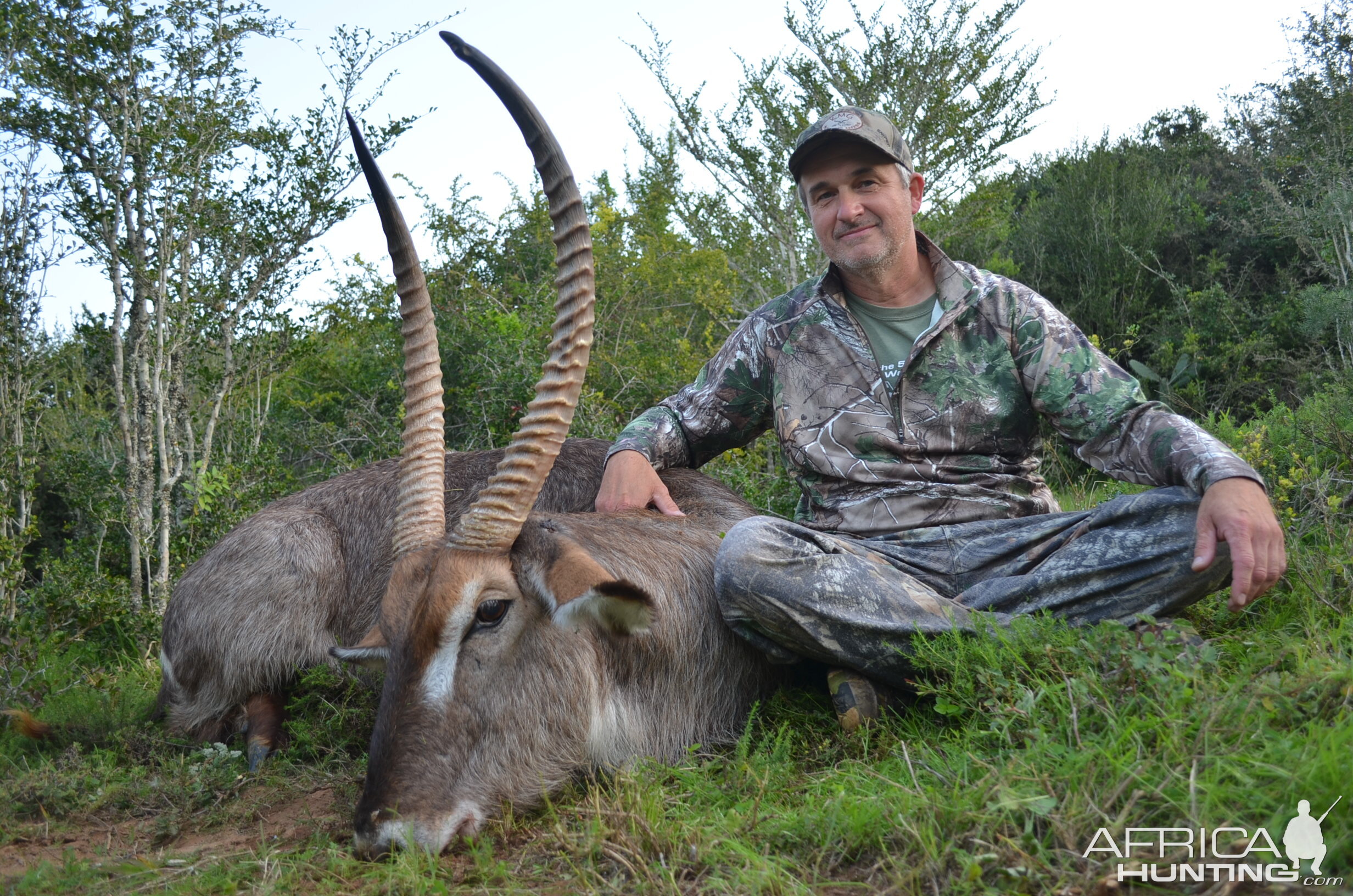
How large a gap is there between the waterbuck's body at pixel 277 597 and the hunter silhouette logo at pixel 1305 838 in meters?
3.00

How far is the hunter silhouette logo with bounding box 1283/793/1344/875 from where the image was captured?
74.6 inches

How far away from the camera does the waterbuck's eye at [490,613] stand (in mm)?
3146

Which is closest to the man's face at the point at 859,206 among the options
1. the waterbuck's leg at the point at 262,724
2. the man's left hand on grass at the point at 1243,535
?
the man's left hand on grass at the point at 1243,535

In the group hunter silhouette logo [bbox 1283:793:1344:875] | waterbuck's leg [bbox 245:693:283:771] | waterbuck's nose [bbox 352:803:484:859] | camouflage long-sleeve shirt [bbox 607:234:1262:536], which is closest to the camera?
hunter silhouette logo [bbox 1283:793:1344:875]

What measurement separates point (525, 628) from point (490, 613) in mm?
134

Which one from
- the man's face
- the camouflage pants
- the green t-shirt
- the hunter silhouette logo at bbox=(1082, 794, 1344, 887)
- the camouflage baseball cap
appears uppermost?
the camouflage baseball cap

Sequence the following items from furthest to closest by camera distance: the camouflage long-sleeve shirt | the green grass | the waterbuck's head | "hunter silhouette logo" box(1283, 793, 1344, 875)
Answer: the camouflage long-sleeve shirt, the waterbuck's head, the green grass, "hunter silhouette logo" box(1283, 793, 1344, 875)

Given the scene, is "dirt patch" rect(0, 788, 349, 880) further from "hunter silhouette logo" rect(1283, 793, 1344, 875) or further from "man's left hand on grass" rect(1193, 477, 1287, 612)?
"man's left hand on grass" rect(1193, 477, 1287, 612)

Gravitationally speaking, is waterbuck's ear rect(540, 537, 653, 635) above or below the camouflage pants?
above

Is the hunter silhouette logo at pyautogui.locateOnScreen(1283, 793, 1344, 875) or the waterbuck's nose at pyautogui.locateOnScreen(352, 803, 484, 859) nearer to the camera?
the hunter silhouette logo at pyautogui.locateOnScreen(1283, 793, 1344, 875)

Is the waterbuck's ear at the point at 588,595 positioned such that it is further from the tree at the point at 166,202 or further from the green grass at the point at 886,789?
the tree at the point at 166,202

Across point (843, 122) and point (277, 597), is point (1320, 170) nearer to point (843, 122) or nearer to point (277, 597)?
point (843, 122)

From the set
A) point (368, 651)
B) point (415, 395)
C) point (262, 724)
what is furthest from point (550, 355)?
point (262, 724)

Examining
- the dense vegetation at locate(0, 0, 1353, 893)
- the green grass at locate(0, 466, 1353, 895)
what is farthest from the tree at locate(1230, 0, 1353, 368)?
the green grass at locate(0, 466, 1353, 895)
